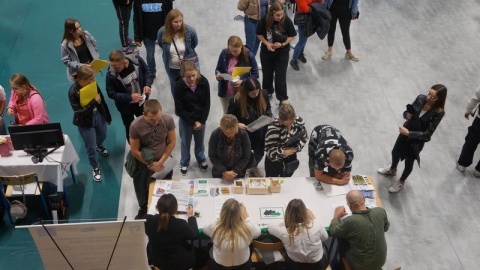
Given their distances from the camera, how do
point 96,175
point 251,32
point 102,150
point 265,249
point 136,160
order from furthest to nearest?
point 251,32 < point 102,150 < point 96,175 < point 136,160 < point 265,249

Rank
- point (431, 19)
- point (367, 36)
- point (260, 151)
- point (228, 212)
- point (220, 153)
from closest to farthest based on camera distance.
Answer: point (228, 212) → point (220, 153) → point (260, 151) → point (367, 36) → point (431, 19)

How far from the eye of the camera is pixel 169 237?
3.97m

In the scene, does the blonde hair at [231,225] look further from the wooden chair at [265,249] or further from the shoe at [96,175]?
the shoe at [96,175]

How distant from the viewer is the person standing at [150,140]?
4582 millimetres

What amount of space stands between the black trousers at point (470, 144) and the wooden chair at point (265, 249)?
2.97 metres

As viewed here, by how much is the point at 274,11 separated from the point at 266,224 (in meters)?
2.81

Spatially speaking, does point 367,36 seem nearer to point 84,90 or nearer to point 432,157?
point 432,157

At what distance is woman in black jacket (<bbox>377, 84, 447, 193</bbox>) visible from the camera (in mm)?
4994

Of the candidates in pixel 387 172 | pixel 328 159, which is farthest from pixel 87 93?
pixel 387 172

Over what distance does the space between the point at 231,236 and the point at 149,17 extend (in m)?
3.77

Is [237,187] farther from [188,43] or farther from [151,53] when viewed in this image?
[151,53]

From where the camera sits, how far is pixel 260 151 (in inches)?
219

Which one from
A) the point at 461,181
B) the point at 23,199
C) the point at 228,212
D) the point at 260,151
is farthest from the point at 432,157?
the point at 23,199

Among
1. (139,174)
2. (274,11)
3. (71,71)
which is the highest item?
(274,11)
